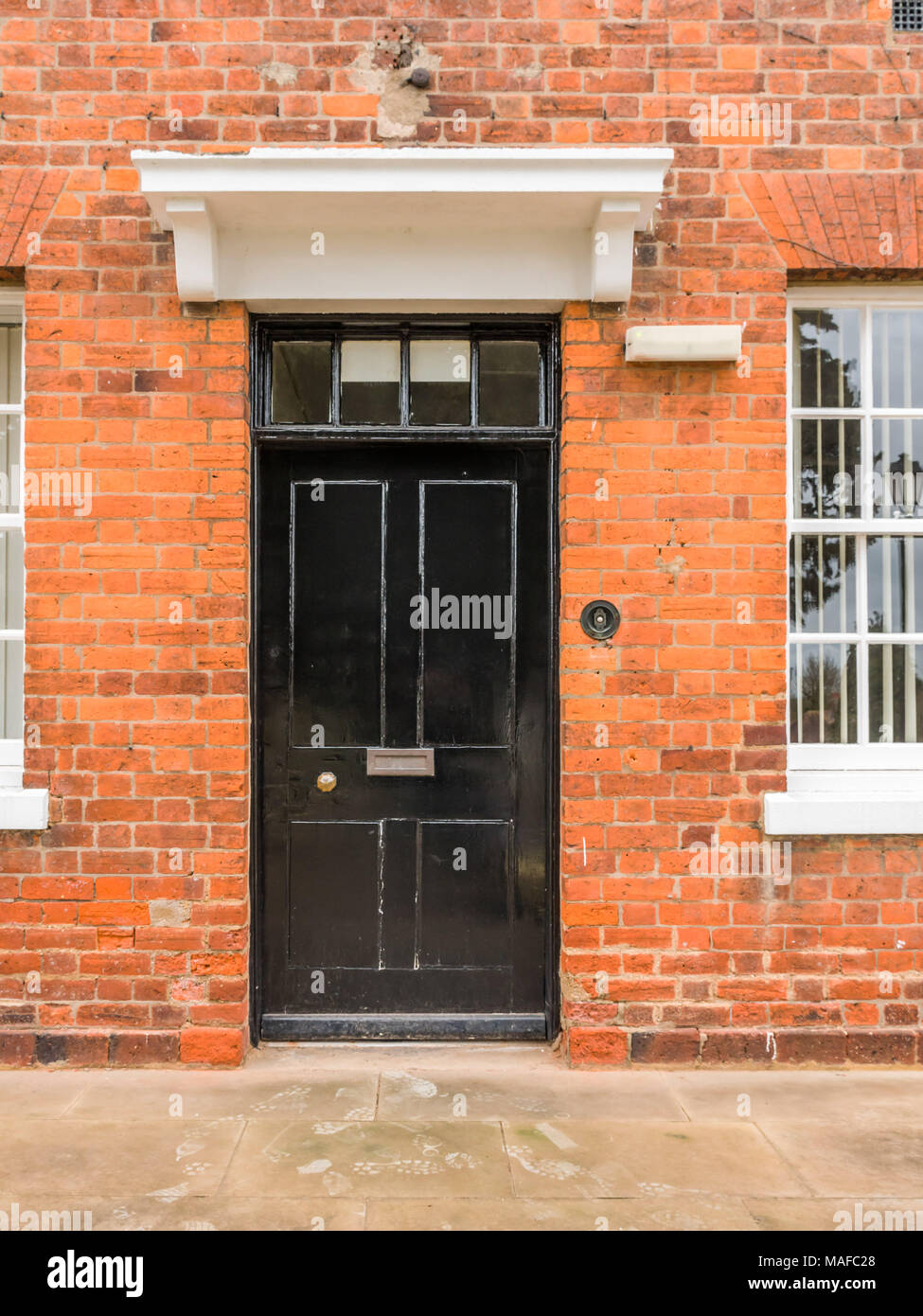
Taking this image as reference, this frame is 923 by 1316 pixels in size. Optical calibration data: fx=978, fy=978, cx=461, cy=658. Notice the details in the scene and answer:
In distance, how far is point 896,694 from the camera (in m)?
4.41

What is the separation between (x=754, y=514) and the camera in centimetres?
421

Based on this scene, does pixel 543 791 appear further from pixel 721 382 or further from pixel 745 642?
pixel 721 382

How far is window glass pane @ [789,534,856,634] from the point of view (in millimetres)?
4398

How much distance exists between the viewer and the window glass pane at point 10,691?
4.36m

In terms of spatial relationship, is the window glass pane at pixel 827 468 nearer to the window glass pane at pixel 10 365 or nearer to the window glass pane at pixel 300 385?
the window glass pane at pixel 300 385

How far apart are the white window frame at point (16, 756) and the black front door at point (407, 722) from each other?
94 centimetres

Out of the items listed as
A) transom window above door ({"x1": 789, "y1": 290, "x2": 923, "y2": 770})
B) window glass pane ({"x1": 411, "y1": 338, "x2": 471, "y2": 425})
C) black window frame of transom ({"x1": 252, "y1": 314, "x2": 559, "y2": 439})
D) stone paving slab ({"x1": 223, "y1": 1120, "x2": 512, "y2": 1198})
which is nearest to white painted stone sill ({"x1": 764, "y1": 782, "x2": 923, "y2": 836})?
transom window above door ({"x1": 789, "y1": 290, "x2": 923, "y2": 770})

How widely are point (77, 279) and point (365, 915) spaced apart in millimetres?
3021

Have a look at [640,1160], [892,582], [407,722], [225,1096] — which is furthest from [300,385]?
[640,1160]

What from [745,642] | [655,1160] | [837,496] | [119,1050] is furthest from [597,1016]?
[837,496]

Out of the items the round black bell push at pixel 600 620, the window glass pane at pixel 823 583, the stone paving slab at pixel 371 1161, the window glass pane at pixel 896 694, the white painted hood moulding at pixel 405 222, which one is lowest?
the stone paving slab at pixel 371 1161

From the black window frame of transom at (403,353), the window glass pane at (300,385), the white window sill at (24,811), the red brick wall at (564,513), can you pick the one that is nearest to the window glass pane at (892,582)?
the red brick wall at (564,513)

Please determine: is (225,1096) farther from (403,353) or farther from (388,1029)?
(403,353)

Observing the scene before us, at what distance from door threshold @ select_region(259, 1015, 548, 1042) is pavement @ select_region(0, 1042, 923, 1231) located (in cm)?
5
